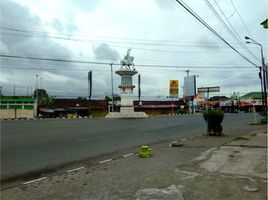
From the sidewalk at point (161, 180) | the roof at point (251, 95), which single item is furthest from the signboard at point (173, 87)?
the sidewalk at point (161, 180)

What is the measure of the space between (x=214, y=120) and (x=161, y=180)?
512 inches

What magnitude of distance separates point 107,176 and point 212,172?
2.54 metres

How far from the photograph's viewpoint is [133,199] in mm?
6910

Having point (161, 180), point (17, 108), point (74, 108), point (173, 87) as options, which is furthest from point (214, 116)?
point (173, 87)

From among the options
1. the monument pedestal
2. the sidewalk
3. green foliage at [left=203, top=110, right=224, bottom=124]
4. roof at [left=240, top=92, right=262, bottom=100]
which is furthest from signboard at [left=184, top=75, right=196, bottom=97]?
the sidewalk

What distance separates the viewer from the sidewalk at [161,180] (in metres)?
7.25

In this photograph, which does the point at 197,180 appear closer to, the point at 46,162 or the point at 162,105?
the point at 46,162

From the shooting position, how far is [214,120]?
68.6 ft

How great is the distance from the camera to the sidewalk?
7.25 meters

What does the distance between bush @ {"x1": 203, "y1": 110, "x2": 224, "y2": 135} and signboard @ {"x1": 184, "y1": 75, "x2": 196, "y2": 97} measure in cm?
7507

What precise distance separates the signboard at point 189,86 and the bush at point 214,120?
246ft

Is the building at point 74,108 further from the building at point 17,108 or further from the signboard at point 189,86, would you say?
the signboard at point 189,86

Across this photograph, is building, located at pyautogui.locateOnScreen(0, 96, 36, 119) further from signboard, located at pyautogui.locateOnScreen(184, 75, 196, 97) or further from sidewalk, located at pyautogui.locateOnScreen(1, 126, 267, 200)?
sidewalk, located at pyautogui.locateOnScreen(1, 126, 267, 200)

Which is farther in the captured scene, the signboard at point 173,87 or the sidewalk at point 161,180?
the signboard at point 173,87
